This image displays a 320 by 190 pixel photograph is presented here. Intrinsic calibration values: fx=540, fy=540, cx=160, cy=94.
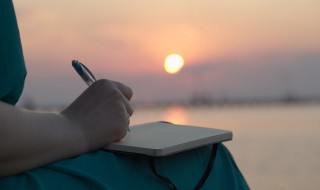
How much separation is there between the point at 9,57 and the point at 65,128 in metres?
0.12

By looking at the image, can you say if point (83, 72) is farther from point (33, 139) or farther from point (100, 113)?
point (33, 139)

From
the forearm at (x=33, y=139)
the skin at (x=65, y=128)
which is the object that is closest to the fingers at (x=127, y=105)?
the skin at (x=65, y=128)

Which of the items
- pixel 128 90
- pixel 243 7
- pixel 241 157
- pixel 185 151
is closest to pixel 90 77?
pixel 128 90

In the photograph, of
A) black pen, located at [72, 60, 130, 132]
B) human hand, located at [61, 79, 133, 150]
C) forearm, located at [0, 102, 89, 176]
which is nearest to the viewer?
forearm, located at [0, 102, 89, 176]

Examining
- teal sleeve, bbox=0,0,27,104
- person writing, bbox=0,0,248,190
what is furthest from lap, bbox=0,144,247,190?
teal sleeve, bbox=0,0,27,104

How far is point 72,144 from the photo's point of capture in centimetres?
74

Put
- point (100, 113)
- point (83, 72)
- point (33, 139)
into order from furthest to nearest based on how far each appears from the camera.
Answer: point (83, 72)
point (100, 113)
point (33, 139)

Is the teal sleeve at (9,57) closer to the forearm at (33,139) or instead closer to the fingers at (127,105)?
the forearm at (33,139)

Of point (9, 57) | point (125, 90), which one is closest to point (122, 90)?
point (125, 90)

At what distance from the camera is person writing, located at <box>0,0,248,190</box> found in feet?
2.23

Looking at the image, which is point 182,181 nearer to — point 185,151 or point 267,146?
point 185,151

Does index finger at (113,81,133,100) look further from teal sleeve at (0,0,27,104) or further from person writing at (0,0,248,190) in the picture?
teal sleeve at (0,0,27,104)

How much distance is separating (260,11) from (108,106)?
37.1 ft

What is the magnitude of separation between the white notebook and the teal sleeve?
0.16 meters
